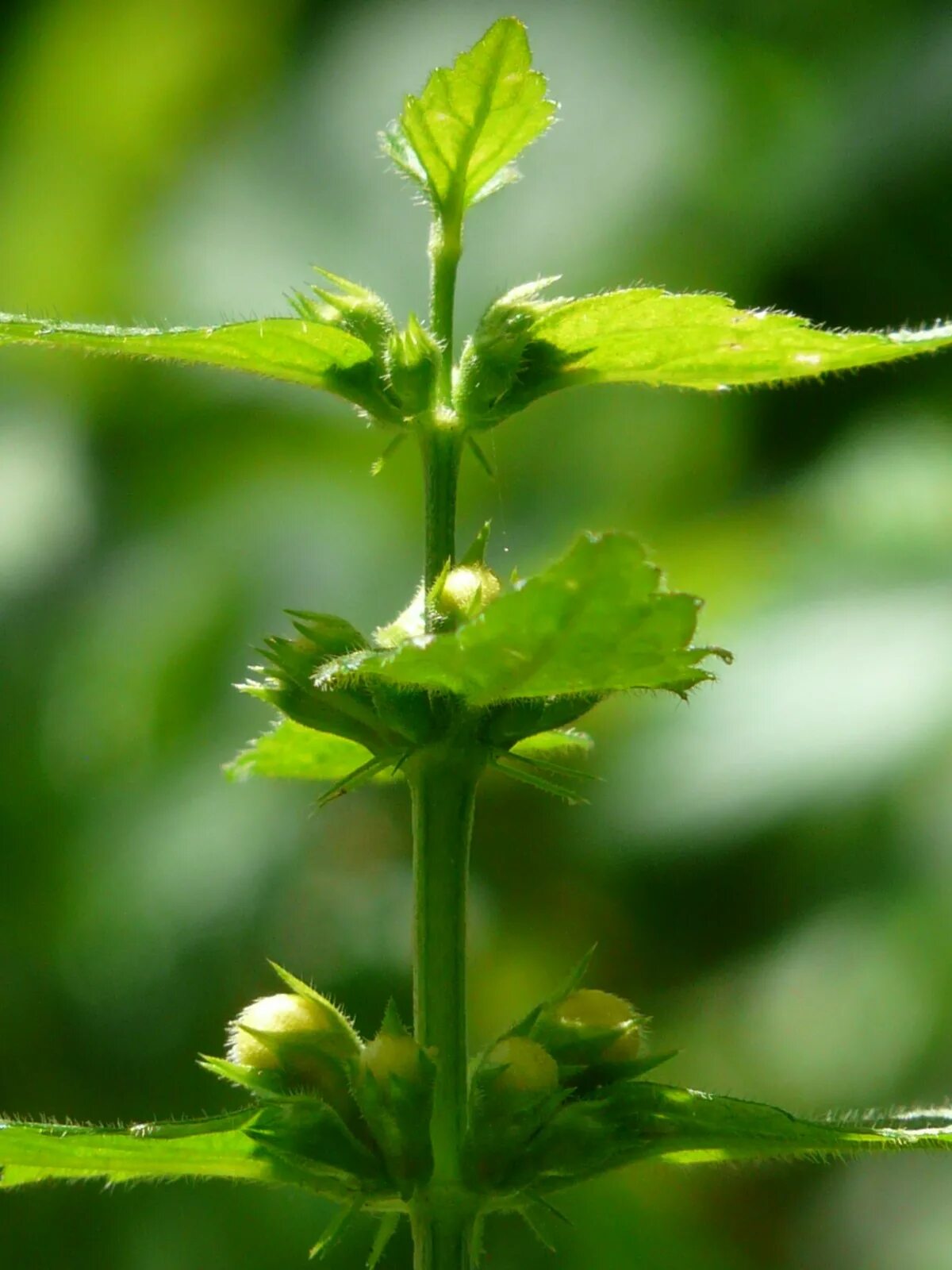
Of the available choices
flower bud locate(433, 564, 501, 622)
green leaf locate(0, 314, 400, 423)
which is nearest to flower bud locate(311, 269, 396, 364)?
green leaf locate(0, 314, 400, 423)

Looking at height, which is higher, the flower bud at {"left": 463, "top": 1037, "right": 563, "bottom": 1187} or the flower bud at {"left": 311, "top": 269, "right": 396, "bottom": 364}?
the flower bud at {"left": 311, "top": 269, "right": 396, "bottom": 364}

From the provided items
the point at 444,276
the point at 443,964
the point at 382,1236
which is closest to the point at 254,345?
the point at 444,276

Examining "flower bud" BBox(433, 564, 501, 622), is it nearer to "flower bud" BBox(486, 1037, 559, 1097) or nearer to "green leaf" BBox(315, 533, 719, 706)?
"green leaf" BBox(315, 533, 719, 706)

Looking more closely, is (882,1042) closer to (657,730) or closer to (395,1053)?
(657,730)

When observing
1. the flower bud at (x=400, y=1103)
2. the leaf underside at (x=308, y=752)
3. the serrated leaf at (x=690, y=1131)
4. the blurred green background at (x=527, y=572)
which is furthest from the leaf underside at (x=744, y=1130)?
the blurred green background at (x=527, y=572)

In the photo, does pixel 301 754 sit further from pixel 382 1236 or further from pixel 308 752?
pixel 382 1236

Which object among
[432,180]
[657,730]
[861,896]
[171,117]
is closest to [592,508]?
[657,730]
